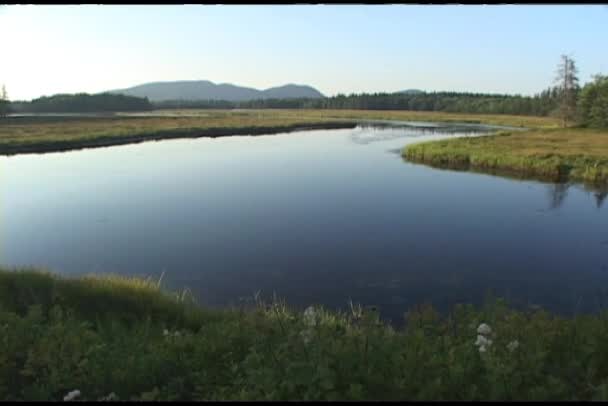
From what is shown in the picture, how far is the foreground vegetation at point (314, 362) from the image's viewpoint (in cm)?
396

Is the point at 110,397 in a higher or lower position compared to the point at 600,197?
higher

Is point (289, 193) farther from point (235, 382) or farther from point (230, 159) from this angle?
point (235, 382)

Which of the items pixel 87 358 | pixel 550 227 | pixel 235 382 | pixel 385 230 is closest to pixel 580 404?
pixel 235 382

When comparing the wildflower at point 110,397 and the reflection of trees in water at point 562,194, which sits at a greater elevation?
the wildflower at point 110,397

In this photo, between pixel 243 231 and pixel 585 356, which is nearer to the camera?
pixel 585 356

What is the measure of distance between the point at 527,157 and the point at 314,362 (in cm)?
3623

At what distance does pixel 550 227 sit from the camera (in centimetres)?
1948

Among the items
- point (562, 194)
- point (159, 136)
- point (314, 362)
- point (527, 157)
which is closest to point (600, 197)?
point (562, 194)

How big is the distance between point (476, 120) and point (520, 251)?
101m

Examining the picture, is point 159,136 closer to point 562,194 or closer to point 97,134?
point 97,134

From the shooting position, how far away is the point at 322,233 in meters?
18.5

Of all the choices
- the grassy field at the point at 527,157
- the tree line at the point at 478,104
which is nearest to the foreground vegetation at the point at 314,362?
the grassy field at the point at 527,157

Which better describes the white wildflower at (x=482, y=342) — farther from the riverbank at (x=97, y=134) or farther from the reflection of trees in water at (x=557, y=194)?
the riverbank at (x=97, y=134)

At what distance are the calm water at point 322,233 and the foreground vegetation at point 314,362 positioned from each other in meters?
6.17
